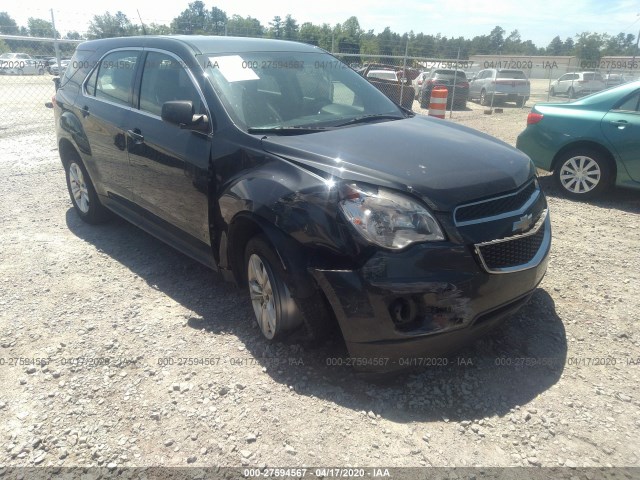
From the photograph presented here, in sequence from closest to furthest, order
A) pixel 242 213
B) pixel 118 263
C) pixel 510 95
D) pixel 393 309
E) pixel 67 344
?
pixel 393 309
pixel 242 213
pixel 67 344
pixel 118 263
pixel 510 95

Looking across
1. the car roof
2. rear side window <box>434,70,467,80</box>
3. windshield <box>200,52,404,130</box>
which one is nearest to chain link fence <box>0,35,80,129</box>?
the car roof

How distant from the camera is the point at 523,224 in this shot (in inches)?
108

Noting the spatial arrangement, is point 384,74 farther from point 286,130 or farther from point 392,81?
point 286,130

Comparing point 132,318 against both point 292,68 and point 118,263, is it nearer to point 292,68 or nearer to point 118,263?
point 118,263

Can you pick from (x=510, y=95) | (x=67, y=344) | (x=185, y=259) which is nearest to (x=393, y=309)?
(x=67, y=344)

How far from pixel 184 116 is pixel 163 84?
80 centimetres

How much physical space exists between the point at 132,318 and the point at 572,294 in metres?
3.24

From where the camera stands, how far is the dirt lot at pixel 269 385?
92.0 inches

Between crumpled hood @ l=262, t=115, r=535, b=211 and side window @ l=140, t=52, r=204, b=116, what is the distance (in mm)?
922

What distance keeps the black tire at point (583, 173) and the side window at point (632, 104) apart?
1.91 ft

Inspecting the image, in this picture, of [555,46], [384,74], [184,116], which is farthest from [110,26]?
[555,46]

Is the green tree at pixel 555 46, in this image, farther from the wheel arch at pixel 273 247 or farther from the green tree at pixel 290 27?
the wheel arch at pixel 273 247

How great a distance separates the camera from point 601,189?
6.06 metres

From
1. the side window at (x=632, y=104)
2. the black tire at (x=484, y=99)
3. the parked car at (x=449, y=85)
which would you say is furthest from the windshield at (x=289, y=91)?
the black tire at (x=484, y=99)
